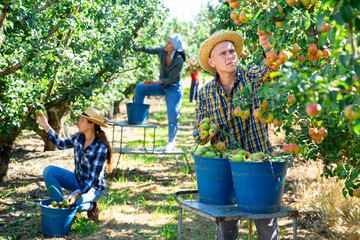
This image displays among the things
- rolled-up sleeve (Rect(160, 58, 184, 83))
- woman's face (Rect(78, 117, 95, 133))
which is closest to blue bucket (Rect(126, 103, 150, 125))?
rolled-up sleeve (Rect(160, 58, 184, 83))

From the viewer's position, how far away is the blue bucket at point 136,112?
5.97 m

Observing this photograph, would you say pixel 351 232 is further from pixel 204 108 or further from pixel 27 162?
pixel 27 162

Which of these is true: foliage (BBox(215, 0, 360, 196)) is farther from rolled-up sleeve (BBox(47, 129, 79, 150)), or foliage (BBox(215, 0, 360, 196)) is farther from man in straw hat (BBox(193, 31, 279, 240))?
rolled-up sleeve (BBox(47, 129, 79, 150))

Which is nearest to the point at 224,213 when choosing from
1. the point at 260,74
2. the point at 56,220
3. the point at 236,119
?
the point at 236,119

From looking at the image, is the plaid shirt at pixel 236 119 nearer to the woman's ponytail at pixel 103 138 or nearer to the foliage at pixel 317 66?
the foliage at pixel 317 66

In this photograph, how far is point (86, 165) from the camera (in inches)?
155

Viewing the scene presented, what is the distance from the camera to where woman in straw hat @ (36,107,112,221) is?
12.8 ft

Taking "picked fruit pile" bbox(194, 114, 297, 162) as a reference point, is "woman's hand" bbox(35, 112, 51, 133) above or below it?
above

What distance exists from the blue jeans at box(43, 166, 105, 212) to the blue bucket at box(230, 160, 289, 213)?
2.12m

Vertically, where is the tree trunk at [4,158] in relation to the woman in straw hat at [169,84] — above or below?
below

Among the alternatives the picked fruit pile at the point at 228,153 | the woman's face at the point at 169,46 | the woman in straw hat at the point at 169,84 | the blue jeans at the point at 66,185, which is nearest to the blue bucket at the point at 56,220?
the blue jeans at the point at 66,185

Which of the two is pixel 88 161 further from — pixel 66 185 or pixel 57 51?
pixel 57 51

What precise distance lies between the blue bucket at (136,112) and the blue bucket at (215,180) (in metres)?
3.67

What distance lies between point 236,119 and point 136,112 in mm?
3326
